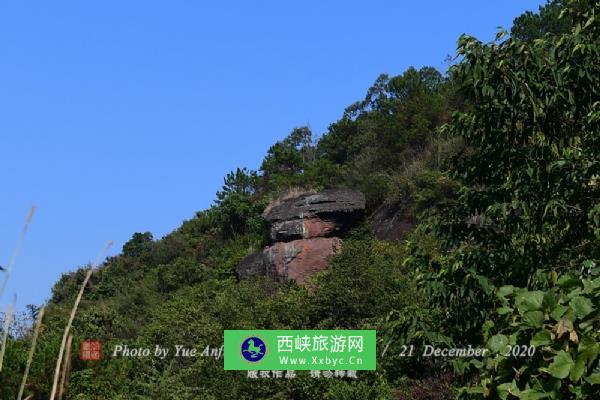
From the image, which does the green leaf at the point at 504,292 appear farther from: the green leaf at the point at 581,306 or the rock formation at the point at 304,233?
the rock formation at the point at 304,233

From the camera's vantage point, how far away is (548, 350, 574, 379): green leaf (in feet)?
14.4

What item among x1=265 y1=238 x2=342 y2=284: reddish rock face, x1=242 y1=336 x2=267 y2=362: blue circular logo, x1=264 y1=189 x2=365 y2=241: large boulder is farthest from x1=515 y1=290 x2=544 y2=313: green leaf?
x1=264 y1=189 x2=365 y2=241: large boulder

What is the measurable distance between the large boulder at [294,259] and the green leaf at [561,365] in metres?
26.0

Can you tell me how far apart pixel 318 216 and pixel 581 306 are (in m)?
29.2

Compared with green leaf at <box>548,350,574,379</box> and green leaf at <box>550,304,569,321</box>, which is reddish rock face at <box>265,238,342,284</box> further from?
green leaf at <box>548,350,574,379</box>

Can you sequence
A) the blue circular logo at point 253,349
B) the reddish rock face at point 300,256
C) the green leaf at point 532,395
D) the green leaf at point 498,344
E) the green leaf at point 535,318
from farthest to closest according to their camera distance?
the reddish rock face at point 300,256
the blue circular logo at point 253,349
the green leaf at point 498,344
the green leaf at point 535,318
the green leaf at point 532,395

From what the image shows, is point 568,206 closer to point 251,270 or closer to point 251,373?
point 251,373

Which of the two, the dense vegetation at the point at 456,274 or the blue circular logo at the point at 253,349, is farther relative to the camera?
the blue circular logo at the point at 253,349

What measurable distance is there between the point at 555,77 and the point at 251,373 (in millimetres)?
10909

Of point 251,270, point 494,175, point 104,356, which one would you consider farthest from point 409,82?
point 494,175

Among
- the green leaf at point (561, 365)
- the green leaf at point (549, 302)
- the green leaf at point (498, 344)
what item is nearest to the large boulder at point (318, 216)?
the green leaf at point (498, 344)

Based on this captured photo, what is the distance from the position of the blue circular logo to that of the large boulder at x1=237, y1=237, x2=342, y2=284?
11.5 m

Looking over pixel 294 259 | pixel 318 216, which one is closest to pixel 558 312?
pixel 294 259

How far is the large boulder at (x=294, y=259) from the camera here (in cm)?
3155
